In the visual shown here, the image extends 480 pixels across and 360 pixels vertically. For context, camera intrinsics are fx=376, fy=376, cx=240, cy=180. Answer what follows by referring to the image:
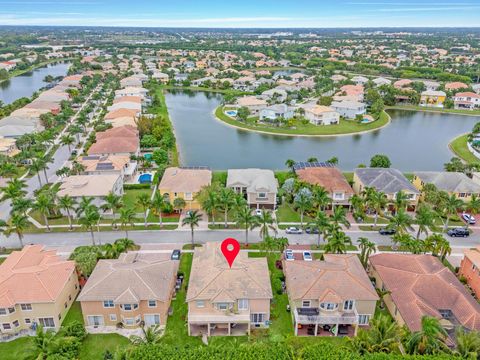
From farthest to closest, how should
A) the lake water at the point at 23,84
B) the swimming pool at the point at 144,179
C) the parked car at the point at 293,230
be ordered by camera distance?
the lake water at the point at 23,84 → the swimming pool at the point at 144,179 → the parked car at the point at 293,230

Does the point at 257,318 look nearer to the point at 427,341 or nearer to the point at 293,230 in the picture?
the point at 427,341

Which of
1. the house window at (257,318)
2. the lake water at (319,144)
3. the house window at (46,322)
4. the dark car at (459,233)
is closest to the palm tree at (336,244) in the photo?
the house window at (257,318)

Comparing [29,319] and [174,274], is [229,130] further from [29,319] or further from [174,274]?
[29,319]

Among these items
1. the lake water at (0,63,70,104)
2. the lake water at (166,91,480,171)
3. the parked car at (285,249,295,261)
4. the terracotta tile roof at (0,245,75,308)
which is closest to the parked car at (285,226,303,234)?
the parked car at (285,249,295,261)

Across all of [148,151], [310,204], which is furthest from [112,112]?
[310,204]

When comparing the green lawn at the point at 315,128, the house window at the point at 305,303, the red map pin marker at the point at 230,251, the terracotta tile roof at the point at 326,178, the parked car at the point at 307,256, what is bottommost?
the green lawn at the point at 315,128

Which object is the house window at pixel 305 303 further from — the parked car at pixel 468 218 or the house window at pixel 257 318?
the parked car at pixel 468 218
